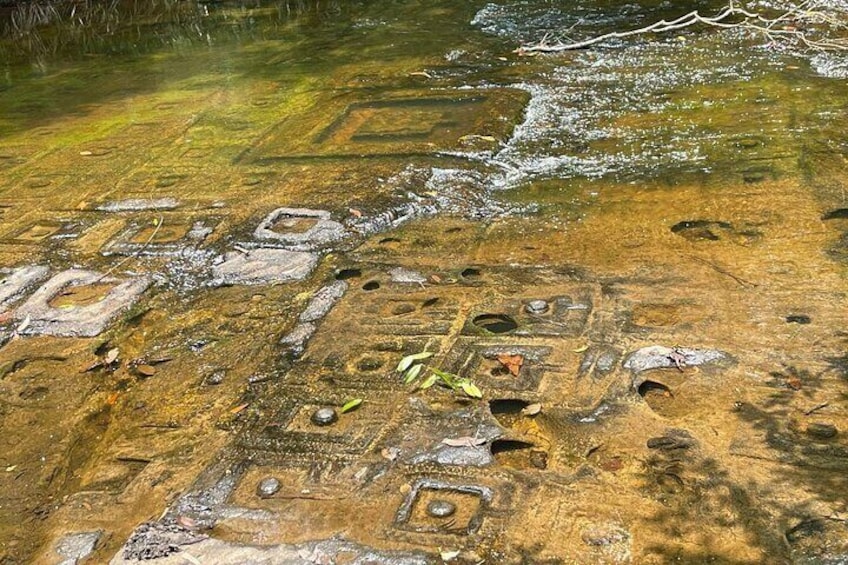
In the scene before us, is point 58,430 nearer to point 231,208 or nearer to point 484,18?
point 231,208

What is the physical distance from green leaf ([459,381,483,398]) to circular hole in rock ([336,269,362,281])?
2.94 feet

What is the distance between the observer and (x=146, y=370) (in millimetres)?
2953

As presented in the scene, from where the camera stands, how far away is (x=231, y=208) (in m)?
4.03

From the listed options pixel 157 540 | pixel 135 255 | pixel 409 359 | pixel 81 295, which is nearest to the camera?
pixel 157 540

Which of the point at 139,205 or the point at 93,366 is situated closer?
the point at 93,366

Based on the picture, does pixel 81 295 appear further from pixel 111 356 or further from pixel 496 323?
pixel 496 323

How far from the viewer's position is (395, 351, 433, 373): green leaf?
273 centimetres

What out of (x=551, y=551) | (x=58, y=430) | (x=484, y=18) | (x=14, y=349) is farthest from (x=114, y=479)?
(x=484, y=18)

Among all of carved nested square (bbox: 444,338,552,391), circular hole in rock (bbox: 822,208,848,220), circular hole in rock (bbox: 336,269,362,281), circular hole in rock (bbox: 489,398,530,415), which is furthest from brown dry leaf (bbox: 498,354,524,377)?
circular hole in rock (bbox: 822,208,848,220)

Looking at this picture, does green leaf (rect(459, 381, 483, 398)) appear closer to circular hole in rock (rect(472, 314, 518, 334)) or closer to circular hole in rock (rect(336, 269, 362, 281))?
circular hole in rock (rect(472, 314, 518, 334))

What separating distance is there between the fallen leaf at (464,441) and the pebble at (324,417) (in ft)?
1.17

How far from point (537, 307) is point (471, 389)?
522mm

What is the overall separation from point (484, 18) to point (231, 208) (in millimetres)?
3739

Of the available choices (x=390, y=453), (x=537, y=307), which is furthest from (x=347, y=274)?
(x=390, y=453)
